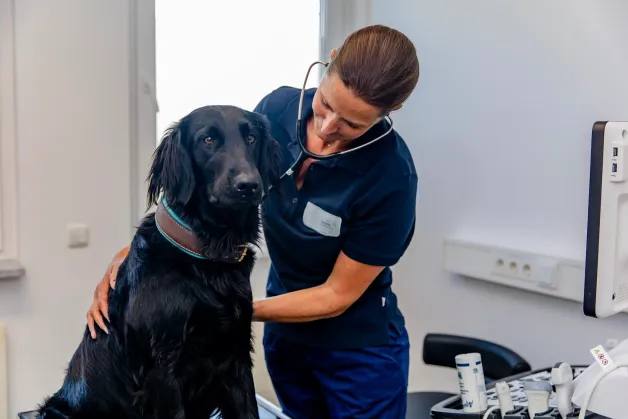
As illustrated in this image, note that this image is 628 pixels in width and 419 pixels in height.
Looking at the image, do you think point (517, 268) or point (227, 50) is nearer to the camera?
point (517, 268)

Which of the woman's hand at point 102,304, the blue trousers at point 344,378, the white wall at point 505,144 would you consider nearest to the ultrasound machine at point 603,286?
the blue trousers at point 344,378

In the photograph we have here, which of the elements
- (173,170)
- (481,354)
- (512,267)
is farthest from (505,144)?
(173,170)

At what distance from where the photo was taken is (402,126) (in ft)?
9.21

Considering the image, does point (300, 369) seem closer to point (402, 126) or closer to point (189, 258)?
point (189, 258)

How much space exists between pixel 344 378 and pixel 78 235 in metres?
1.14

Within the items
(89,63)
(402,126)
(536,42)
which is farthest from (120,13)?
(536,42)

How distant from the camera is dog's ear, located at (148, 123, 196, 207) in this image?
1173mm

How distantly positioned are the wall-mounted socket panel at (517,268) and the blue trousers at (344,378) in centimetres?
76

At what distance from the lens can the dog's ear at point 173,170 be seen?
1173mm

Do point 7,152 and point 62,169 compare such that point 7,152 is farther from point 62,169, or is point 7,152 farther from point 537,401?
point 537,401

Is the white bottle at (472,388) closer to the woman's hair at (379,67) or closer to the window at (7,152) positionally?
the woman's hair at (379,67)

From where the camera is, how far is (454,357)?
215 cm

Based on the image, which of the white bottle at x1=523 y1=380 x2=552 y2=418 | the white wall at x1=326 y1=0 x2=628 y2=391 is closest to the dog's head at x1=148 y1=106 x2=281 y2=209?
the white bottle at x1=523 y1=380 x2=552 y2=418

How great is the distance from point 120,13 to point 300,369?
1.35 metres
